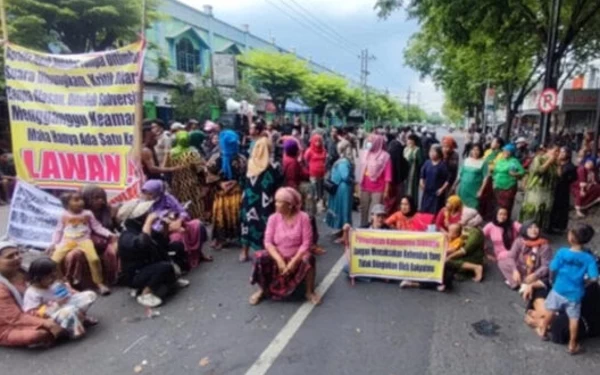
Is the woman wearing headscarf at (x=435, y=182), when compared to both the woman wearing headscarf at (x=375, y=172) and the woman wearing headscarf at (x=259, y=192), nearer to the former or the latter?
the woman wearing headscarf at (x=375, y=172)

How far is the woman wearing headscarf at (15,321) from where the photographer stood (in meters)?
3.96

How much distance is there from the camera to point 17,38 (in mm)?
15148

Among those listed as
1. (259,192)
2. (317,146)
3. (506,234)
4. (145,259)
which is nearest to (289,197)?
(259,192)

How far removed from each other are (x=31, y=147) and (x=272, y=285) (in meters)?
3.53

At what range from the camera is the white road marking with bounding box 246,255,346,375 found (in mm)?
3701

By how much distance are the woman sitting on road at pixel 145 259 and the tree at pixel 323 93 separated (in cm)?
2987

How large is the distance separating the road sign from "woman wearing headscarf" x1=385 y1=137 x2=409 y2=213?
583 cm

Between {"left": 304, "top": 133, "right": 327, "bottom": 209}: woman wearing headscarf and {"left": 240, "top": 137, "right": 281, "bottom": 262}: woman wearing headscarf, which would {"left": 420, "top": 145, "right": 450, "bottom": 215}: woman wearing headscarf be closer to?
→ {"left": 304, "top": 133, "right": 327, "bottom": 209}: woman wearing headscarf

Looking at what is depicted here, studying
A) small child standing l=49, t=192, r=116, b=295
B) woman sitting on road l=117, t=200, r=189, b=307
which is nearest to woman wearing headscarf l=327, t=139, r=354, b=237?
woman sitting on road l=117, t=200, r=189, b=307

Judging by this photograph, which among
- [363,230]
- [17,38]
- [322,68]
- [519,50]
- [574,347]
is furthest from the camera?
[322,68]

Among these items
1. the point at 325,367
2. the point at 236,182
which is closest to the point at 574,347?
the point at 325,367

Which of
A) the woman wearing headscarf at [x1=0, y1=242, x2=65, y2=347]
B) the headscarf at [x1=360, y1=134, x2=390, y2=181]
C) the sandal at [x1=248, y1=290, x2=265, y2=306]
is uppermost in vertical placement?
A: the headscarf at [x1=360, y1=134, x2=390, y2=181]

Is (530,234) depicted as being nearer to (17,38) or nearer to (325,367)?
(325,367)

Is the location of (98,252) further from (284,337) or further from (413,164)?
(413,164)
